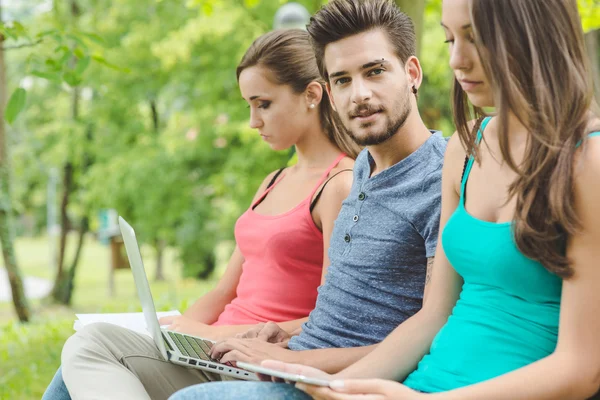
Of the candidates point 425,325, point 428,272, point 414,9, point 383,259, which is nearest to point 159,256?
point 414,9

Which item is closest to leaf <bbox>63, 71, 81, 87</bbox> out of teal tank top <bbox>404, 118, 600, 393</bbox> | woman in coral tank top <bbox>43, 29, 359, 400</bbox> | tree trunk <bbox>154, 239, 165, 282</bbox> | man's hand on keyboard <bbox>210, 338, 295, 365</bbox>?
woman in coral tank top <bbox>43, 29, 359, 400</bbox>

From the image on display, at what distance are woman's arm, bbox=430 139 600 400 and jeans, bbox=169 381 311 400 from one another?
0.47 m

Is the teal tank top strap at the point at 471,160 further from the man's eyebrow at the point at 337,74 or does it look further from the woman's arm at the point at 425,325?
the man's eyebrow at the point at 337,74

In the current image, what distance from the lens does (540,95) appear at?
5.05 ft

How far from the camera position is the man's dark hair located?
2.33 meters

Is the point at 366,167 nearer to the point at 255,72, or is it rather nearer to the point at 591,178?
the point at 255,72

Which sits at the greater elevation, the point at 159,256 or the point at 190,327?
the point at 190,327

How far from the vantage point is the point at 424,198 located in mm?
2166

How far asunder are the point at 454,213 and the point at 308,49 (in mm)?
1371

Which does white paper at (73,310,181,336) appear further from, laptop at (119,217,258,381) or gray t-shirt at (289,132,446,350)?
gray t-shirt at (289,132,446,350)

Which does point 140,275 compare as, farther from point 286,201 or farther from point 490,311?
point 490,311

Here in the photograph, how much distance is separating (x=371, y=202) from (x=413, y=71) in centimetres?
46

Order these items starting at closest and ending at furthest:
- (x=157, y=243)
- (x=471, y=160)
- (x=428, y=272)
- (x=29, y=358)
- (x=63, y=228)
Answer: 1. (x=471, y=160)
2. (x=428, y=272)
3. (x=29, y=358)
4. (x=63, y=228)
5. (x=157, y=243)

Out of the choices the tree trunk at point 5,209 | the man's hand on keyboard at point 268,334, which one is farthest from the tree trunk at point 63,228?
the man's hand on keyboard at point 268,334
